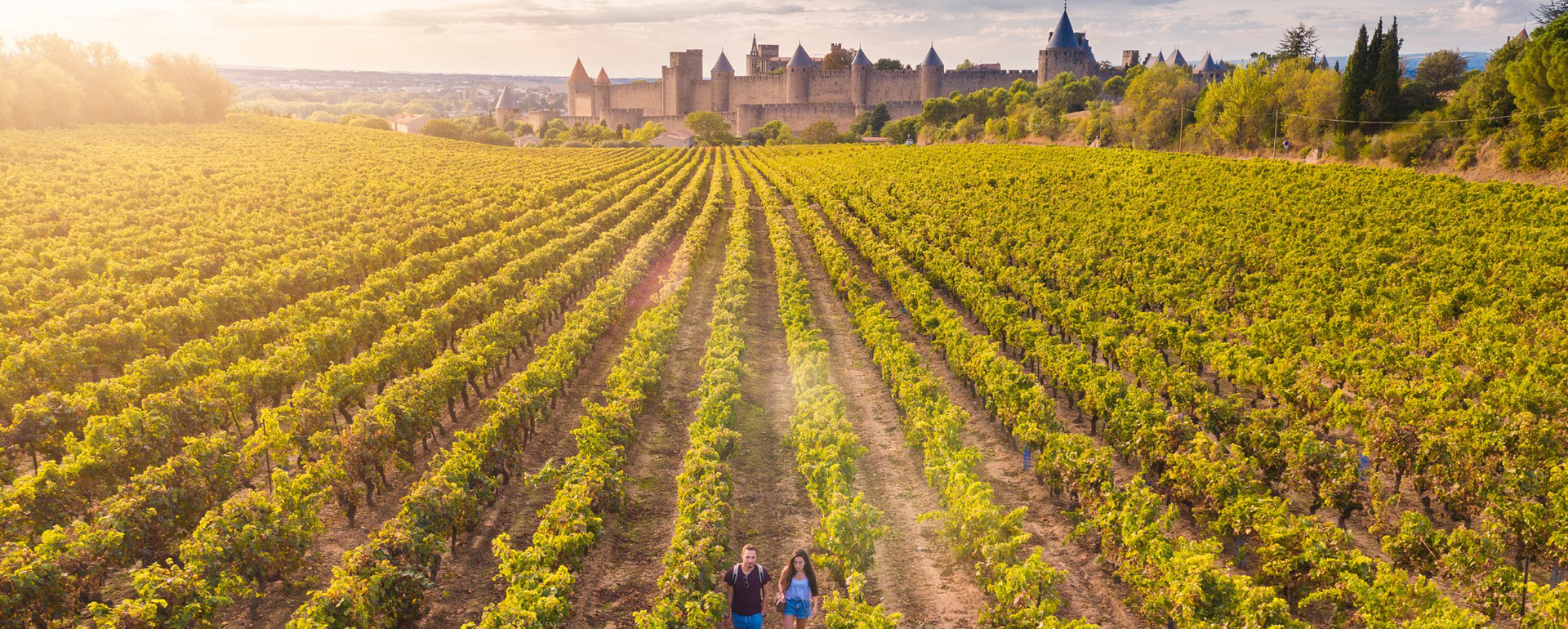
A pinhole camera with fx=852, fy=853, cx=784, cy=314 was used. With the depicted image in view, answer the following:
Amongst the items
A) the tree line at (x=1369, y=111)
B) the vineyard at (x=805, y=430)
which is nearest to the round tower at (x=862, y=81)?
the tree line at (x=1369, y=111)

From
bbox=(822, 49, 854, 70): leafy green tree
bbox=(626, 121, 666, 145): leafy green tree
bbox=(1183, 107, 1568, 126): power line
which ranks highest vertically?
bbox=(822, 49, 854, 70): leafy green tree

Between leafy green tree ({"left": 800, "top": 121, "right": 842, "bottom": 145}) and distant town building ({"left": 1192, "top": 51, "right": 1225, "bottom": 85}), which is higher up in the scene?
distant town building ({"left": 1192, "top": 51, "right": 1225, "bottom": 85})

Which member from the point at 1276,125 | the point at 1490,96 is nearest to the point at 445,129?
the point at 1276,125

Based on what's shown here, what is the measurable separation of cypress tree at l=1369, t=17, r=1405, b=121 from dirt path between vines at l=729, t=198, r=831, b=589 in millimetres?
42280

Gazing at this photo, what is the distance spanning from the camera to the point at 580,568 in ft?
34.1

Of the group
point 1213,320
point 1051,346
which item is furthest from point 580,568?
point 1213,320

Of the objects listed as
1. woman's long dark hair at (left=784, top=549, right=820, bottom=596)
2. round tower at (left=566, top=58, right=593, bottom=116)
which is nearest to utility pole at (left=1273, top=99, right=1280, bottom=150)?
woman's long dark hair at (left=784, top=549, right=820, bottom=596)

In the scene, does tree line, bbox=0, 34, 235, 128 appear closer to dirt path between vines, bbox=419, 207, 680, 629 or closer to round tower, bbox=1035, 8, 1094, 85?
dirt path between vines, bbox=419, 207, 680, 629

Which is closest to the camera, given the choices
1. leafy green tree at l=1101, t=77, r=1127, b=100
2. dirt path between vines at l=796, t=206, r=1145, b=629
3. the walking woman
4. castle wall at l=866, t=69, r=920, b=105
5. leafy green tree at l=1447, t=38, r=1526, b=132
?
the walking woman

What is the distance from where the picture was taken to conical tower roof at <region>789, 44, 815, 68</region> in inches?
4941

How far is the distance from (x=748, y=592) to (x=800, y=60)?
125 m

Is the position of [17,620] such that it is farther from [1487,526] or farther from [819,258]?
[819,258]

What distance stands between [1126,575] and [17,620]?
11.4 m

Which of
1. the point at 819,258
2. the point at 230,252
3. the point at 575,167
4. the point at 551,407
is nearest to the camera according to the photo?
the point at 551,407
